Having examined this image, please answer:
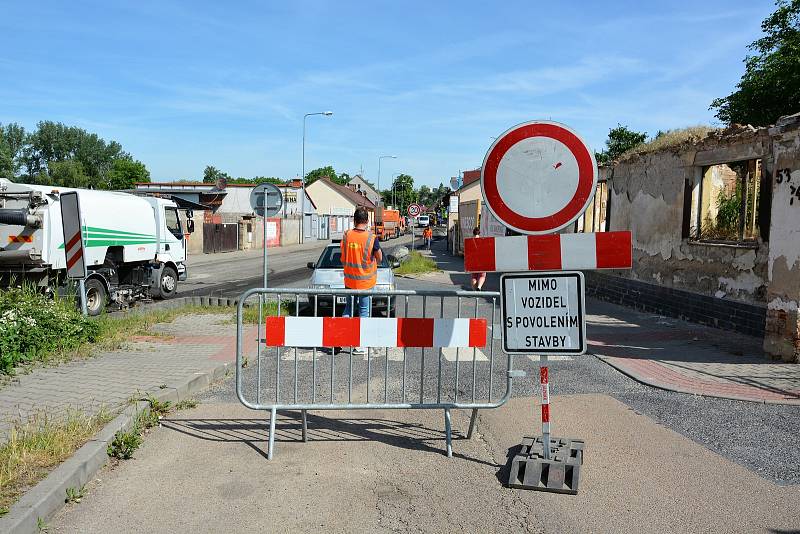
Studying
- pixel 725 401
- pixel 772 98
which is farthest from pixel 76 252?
pixel 772 98

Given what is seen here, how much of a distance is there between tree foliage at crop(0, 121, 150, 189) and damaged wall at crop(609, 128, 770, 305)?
78.7 metres

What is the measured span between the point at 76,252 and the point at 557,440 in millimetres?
8220

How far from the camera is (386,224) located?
7019 centimetres

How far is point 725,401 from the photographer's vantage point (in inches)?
265

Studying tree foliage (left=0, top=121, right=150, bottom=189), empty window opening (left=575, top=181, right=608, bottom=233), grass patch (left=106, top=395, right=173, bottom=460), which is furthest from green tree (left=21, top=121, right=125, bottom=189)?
grass patch (left=106, top=395, right=173, bottom=460)

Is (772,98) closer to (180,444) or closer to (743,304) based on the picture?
(743,304)

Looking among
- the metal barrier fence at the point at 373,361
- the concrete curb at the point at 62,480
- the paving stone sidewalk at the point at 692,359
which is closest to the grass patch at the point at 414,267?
the paving stone sidewalk at the point at 692,359

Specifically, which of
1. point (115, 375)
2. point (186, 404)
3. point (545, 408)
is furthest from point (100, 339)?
point (545, 408)

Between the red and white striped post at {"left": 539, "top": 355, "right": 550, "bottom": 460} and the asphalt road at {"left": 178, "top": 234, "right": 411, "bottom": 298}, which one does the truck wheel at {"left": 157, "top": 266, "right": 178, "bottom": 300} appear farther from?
the red and white striped post at {"left": 539, "top": 355, "right": 550, "bottom": 460}

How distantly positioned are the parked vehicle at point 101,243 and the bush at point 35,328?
9.09 ft

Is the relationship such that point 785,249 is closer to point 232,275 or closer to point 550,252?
point 550,252

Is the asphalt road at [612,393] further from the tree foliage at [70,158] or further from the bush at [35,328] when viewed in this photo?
the tree foliage at [70,158]

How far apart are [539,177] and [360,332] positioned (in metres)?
1.93

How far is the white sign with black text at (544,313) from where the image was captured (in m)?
4.53
